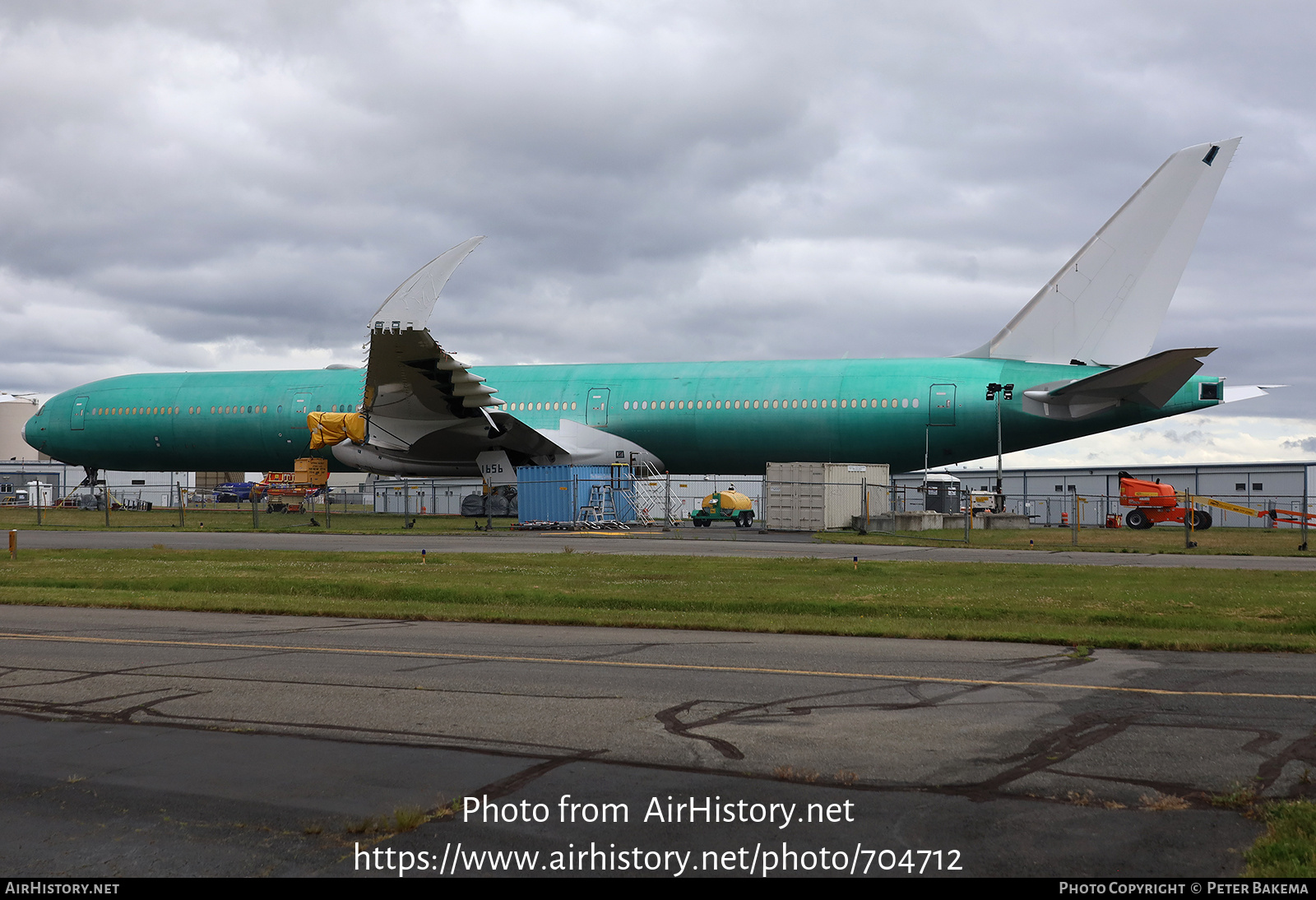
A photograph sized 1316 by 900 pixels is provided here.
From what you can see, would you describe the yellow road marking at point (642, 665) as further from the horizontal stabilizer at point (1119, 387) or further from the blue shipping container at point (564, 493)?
the blue shipping container at point (564, 493)

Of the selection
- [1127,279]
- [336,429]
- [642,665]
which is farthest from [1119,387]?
[336,429]

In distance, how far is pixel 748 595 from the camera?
1537 centimetres

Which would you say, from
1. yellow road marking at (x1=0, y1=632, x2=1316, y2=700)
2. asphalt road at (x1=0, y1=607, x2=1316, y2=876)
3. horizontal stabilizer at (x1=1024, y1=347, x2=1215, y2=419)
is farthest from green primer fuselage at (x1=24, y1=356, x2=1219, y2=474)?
yellow road marking at (x1=0, y1=632, x2=1316, y2=700)

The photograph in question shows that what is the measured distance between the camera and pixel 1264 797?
5.28 metres

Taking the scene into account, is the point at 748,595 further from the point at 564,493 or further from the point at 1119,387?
the point at 1119,387

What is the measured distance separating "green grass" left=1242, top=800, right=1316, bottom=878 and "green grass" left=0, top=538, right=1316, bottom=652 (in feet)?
21.1

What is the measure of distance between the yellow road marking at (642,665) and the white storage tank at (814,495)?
2500 cm

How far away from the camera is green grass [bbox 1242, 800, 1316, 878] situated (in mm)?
4258

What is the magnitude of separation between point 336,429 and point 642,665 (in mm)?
31352

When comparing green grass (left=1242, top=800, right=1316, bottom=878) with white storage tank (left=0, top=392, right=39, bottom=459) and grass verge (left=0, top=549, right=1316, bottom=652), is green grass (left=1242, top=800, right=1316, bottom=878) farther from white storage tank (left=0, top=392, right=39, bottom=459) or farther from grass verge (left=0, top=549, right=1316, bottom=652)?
white storage tank (left=0, top=392, right=39, bottom=459)

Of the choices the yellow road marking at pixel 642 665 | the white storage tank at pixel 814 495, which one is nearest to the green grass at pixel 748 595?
the yellow road marking at pixel 642 665

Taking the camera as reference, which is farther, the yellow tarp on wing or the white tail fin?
the yellow tarp on wing

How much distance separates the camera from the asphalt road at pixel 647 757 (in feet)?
15.1

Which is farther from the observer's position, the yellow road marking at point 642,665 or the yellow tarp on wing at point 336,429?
the yellow tarp on wing at point 336,429
